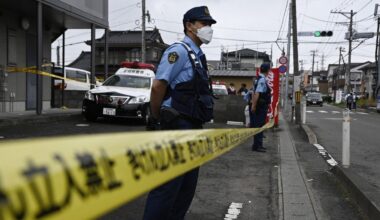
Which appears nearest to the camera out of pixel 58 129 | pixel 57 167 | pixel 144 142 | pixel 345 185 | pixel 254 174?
pixel 57 167

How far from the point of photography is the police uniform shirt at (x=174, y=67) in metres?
3.18

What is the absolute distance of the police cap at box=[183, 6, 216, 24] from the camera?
3430 mm

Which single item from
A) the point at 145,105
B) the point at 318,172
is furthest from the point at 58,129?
the point at 318,172

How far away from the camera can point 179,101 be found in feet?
10.6

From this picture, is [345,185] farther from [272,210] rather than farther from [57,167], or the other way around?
[57,167]

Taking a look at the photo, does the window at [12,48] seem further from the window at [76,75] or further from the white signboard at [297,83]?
the white signboard at [297,83]

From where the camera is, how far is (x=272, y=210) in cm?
472

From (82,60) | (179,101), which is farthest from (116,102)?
(82,60)

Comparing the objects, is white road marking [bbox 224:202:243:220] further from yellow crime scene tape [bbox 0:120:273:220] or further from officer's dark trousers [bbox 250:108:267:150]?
officer's dark trousers [bbox 250:108:267:150]

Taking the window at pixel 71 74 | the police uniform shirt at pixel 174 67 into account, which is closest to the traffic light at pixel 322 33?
the window at pixel 71 74

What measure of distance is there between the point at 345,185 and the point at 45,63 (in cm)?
1206

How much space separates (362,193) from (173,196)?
259cm

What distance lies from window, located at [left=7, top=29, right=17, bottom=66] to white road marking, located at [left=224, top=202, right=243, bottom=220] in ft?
33.2

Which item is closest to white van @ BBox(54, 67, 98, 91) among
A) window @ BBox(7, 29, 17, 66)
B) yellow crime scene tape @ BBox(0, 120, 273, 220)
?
window @ BBox(7, 29, 17, 66)
